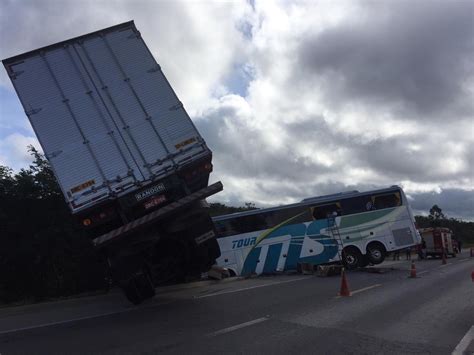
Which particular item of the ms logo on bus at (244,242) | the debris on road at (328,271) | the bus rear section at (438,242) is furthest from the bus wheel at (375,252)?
the bus rear section at (438,242)

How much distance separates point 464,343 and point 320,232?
1488 centimetres

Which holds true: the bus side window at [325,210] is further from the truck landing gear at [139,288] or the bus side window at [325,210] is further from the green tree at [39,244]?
the truck landing gear at [139,288]

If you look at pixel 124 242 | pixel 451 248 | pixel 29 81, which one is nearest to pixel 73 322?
pixel 124 242

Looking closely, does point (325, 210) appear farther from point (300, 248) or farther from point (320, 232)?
point (300, 248)

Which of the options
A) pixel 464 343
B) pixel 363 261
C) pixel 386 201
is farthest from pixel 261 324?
pixel 386 201

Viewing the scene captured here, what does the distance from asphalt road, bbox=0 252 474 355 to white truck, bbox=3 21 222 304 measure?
61.5 inches

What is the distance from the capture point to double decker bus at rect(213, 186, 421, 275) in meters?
20.9

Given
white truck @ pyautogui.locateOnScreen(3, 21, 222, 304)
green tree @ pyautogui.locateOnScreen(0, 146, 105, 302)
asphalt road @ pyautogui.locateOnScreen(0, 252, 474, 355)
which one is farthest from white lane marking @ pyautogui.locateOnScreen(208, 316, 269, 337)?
green tree @ pyautogui.locateOnScreen(0, 146, 105, 302)

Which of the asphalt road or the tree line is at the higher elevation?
the tree line

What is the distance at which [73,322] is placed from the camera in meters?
8.66

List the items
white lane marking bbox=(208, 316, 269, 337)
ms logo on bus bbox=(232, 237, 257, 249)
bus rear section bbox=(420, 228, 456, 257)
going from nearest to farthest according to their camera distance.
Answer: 1. white lane marking bbox=(208, 316, 269, 337)
2. ms logo on bus bbox=(232, 237, 257, 249)
3. bus rear section bbox=(420, 228, 456, 257)

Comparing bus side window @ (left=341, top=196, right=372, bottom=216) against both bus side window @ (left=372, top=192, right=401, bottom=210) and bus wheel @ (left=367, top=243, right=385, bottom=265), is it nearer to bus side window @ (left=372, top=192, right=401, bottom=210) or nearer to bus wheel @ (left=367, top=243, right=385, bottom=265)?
bus side window @ (left=372, top=192, right=401, bottom=210)

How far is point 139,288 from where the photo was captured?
10.6 metres

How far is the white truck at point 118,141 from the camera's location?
8711mm
